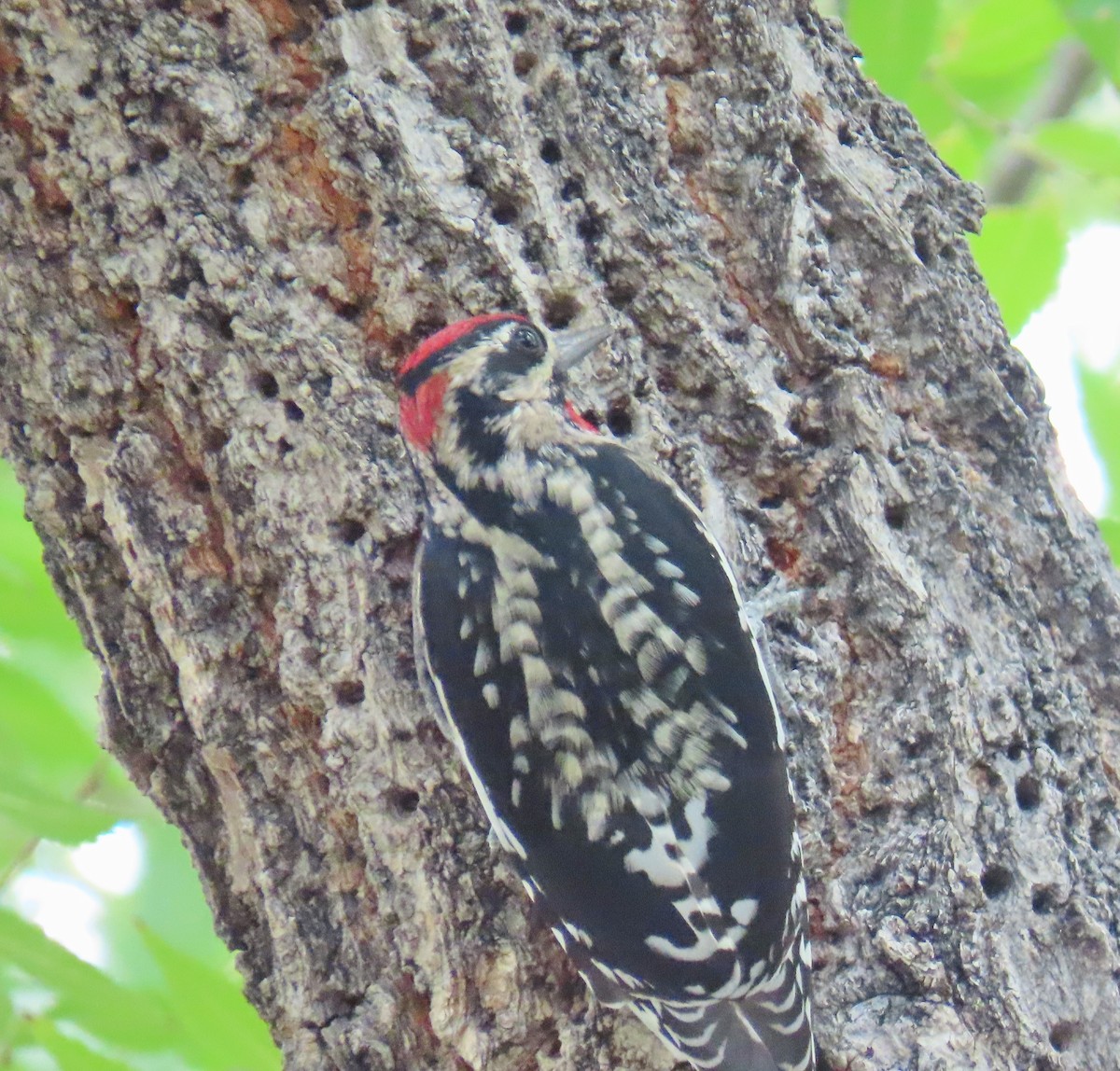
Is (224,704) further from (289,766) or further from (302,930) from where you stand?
(302,930)

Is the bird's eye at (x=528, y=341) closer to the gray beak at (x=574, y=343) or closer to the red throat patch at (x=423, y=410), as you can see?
the gray beak at (x=574, y=343)

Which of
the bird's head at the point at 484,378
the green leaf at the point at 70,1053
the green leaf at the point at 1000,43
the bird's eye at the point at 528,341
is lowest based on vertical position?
the green leaf at the point at 70,1053

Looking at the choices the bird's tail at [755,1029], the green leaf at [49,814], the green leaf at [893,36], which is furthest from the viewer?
the green leaf at [893,36]

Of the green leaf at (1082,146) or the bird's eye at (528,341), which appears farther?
the green leaf at (1082,146)

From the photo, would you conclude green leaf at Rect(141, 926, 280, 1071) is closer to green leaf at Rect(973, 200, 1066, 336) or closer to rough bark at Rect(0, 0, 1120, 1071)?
rough bark at Rect(0, 0, 1120, 1071)

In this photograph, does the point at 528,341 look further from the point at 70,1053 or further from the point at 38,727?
the point at 70,1053


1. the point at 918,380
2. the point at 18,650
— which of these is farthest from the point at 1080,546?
the point at 18,650

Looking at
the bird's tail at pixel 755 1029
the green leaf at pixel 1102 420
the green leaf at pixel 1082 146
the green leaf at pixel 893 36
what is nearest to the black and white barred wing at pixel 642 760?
the bird's tail at pixel 755 1029
